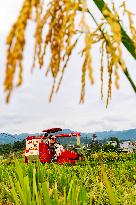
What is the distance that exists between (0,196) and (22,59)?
18.0ft

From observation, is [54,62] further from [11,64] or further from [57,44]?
[11,64]

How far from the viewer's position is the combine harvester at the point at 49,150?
1921 cm

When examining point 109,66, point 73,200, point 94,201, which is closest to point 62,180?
point 94,201

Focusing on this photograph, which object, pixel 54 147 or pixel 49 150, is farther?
pixel 54 147

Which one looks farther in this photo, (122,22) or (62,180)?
(62,180)

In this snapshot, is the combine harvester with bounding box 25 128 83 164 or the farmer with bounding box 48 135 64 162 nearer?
the combine harvester with bounding box 25 128 83 164

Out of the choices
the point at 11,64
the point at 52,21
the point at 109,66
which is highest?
the point at 52,21

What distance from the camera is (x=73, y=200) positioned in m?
3.60

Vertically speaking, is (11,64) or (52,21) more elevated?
(52,21)

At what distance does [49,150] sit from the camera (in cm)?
1981

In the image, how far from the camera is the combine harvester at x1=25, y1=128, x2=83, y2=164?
19.2 metres

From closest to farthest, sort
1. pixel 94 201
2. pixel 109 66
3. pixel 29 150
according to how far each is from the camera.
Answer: pixel 109 66 < pixel 94 201 < pixel 29 150

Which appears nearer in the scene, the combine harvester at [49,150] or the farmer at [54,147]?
the combine harvester at [49,150]

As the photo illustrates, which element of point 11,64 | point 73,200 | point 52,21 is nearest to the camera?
point 11,64
